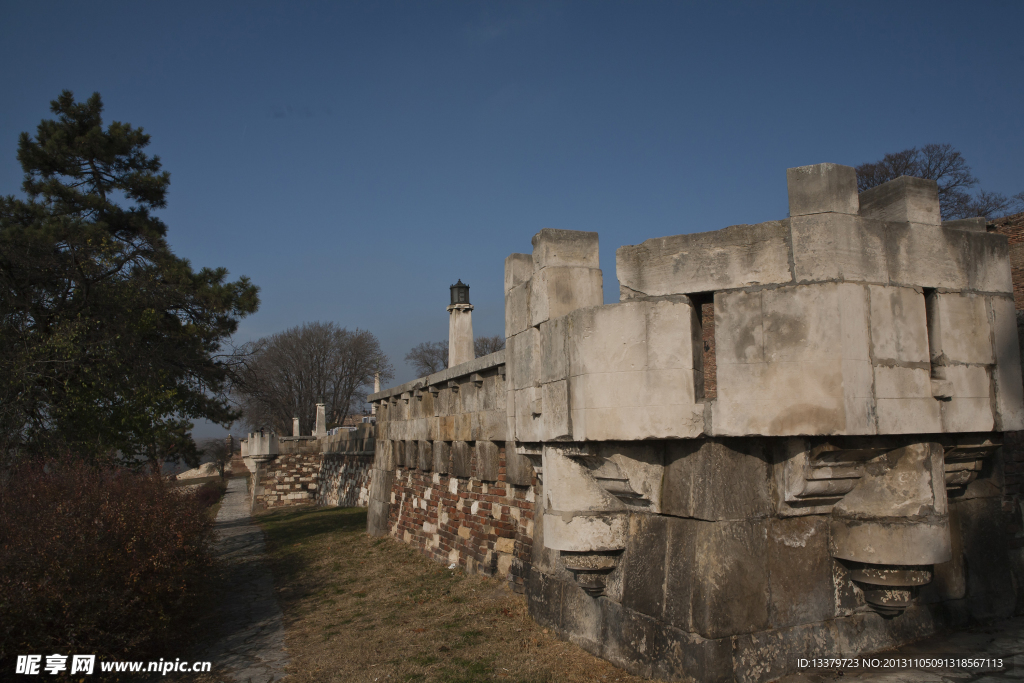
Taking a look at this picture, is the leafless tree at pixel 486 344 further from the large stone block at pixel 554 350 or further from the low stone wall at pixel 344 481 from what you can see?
the large stone block at pixel 554 350

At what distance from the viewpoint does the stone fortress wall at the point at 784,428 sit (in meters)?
4.01

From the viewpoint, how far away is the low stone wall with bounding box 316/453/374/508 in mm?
19031

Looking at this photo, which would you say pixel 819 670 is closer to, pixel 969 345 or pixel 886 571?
pixel 886 571

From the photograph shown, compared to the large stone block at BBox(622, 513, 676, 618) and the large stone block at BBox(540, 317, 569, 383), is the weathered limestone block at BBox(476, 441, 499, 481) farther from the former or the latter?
the large stone block at BBox(622, 513, 676, 618)

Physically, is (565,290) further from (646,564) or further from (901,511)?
(901,511)

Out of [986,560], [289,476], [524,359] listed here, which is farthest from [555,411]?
[289,476]

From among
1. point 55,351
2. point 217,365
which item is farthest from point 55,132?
point 55,351

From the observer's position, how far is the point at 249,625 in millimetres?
7484

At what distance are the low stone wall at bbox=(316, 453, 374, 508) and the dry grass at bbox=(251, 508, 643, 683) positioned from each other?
781 cm

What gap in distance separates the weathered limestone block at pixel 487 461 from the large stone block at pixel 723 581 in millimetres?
3731

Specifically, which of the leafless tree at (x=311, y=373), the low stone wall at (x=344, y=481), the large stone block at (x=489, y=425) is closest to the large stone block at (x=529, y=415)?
the large stone block at (x=489, y=425)

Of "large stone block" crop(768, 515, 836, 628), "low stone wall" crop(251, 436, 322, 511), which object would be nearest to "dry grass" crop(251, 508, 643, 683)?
"large stone block" crop(768, 515, 836, 628)

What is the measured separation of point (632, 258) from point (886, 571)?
2.61 metres

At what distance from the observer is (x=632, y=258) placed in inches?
176
